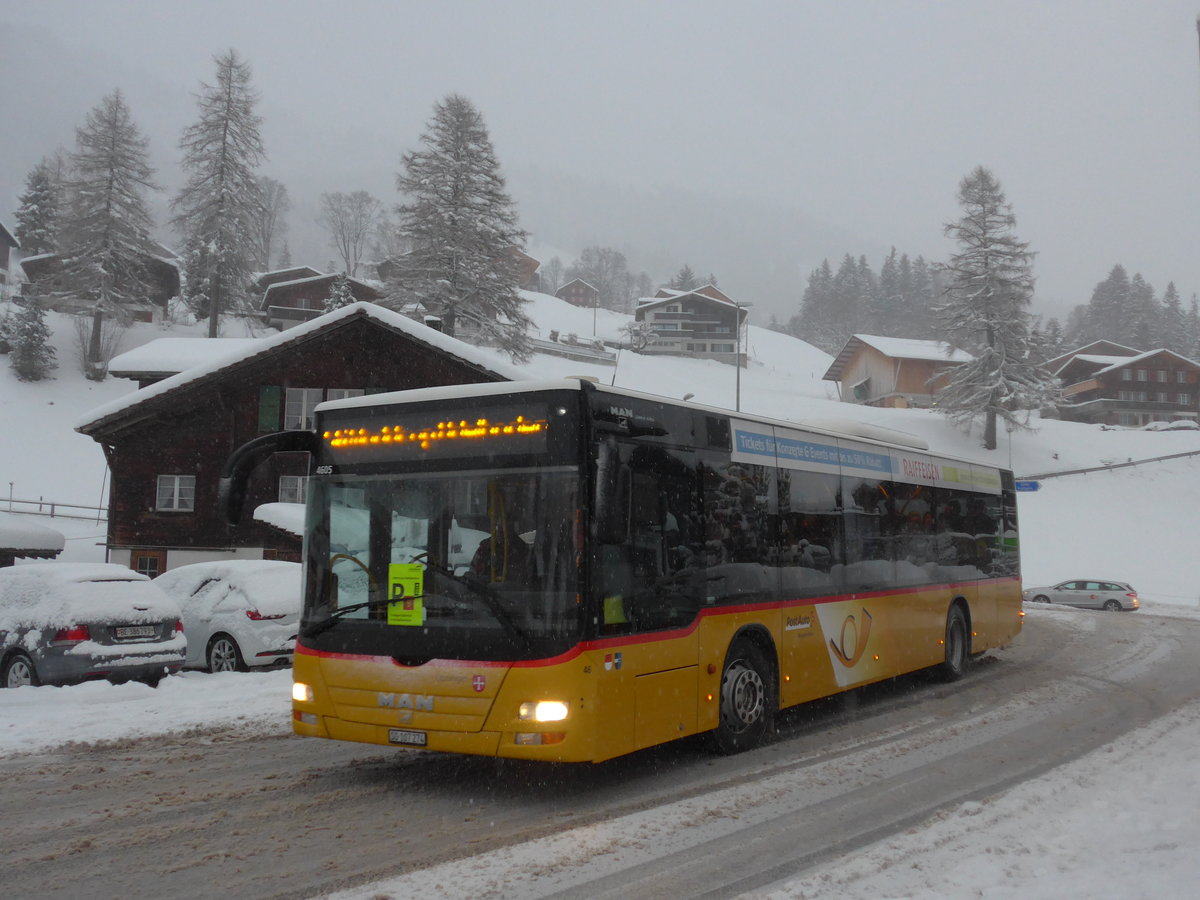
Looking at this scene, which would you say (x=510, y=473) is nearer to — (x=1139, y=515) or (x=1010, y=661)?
(x=1010, y=661)

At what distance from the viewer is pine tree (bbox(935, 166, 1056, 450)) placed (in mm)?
54219

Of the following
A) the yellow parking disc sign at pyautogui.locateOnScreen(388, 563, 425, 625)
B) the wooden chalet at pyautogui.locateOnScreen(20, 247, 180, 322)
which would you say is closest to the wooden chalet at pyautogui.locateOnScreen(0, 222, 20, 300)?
the wooden chalet at pyautogui.locateOnScreen(20, 247, 180, 322)

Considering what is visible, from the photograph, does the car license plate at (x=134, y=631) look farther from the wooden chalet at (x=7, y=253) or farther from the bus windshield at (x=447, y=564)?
the wooden chalet at (x=7, y=253)

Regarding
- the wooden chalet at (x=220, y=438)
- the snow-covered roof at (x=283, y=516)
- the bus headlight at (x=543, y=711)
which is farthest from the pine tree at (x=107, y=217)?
the bus headlight at (x=543, y=711)

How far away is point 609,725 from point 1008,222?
188 feet

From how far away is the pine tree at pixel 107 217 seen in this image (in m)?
59.8

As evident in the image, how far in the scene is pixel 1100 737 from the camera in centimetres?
938

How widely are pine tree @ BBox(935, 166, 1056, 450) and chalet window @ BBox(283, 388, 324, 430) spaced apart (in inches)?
1500

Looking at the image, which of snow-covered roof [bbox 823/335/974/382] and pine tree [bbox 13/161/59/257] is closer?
snow-covered roof [bbox 823/335/974/382]

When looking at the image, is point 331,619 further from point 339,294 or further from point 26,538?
point 339,294

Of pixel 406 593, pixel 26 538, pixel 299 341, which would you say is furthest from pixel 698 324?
pixel 406 593

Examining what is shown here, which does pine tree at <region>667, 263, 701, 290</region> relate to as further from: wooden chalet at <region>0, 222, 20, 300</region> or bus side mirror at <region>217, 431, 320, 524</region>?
bus side mirror at <region>217, 431, 320, 524</region>

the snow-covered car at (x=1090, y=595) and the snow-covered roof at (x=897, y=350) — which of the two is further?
the snow-covered roof at (x=897, y=350)

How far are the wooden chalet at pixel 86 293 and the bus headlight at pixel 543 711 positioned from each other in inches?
2446
